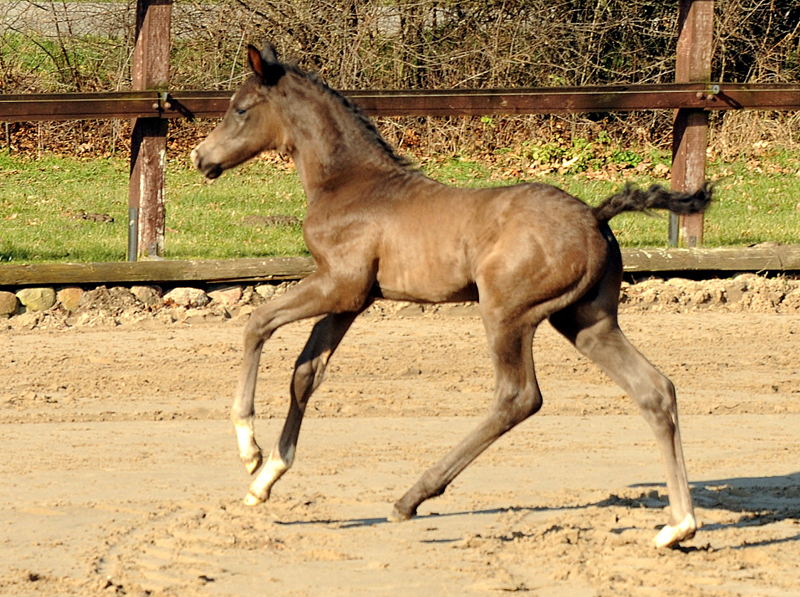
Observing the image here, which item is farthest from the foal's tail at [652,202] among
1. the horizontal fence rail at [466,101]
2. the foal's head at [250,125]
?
the horizontal fence rail at [466,101]

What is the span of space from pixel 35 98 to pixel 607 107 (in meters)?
4.82

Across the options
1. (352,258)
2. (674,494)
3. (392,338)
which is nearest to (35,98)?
(392,338)

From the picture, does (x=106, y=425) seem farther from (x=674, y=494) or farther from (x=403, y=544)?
(x=674, y=494)

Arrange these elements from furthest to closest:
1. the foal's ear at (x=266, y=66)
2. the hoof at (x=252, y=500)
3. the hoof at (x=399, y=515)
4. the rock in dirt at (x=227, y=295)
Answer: the rock in dirt at (x=227, y=295) → the foal's ear at (x=266, y=66) → the hoof at (x=252, y=500) → the hoof at (x=399, y=515)

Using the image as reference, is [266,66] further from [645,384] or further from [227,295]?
[227,295]

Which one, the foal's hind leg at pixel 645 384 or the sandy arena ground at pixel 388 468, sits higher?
the foal's hind leg at pixel 645 384

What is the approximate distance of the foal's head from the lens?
573 cm

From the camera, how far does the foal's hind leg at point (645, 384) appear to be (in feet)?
16.6

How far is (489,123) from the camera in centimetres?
1449

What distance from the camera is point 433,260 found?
17.3ft

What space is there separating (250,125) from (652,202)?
6.46ft

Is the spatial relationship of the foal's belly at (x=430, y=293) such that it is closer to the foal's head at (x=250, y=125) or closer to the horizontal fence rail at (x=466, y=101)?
the foal's head at (x=250, y=125)

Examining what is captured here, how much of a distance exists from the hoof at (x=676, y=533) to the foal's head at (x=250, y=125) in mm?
2560

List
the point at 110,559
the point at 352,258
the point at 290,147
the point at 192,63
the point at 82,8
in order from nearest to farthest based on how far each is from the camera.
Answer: the point at 110,559 → the point at 352,258 → the point at 290,147 → the point at 192,63 → the point at 82,8
